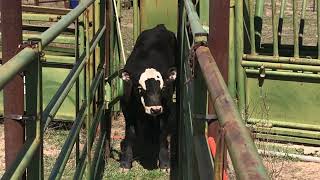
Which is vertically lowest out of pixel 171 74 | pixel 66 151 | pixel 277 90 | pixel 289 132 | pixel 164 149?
pixel 164 149

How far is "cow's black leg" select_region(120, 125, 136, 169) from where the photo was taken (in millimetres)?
5848

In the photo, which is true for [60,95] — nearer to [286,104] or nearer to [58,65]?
[58,65]

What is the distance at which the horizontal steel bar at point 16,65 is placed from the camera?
1.53 metres

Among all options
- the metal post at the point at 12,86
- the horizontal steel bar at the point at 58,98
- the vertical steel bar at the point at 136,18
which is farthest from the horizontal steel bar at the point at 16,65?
the vertical steel bar at the point at 136,18

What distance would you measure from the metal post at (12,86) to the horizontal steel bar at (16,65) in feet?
0.64

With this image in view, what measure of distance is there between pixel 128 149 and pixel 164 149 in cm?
38

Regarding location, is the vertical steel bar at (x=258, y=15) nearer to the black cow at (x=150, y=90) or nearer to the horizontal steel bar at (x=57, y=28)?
the black cow at (x=150, y=90)

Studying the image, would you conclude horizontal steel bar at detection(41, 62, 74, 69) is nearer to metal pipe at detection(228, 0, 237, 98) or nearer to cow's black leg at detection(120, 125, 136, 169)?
cow's black leg at detection(120, 125, 136, 169)

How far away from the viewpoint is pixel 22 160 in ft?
6.02

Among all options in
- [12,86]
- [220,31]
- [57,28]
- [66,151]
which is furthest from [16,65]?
[66,151]

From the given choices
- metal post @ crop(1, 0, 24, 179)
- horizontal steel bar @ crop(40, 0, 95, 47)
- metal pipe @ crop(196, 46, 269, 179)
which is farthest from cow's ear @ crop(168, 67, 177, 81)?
metal pipe @ crop(196, 46, 269, 179)

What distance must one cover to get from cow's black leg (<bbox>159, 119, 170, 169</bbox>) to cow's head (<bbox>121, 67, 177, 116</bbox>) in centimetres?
36

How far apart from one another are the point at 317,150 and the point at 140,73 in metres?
2.04

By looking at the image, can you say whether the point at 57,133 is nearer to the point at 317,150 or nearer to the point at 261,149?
the point at 261,149
